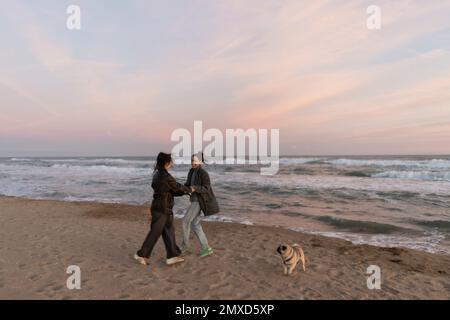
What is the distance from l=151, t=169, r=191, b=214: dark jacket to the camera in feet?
16.2

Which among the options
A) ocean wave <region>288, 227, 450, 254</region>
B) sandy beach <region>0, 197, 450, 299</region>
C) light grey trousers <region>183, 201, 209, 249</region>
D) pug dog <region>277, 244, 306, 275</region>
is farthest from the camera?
ocean wave <region>288, 227, 450, 254</region>

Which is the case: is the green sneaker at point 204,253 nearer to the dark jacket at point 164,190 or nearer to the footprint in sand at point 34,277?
the dark jacket at point 164,190

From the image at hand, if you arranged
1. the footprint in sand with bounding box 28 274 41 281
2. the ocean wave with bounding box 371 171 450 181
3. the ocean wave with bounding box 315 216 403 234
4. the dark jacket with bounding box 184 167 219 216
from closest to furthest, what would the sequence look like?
the footprint in sand with bounding box 28 274 41 281 → the dark jacket with bounding box 184 167 219 216 → the ocean wave with bounding box 315 216 403 234 → the ocean wave with bounding box 371 171 450 181

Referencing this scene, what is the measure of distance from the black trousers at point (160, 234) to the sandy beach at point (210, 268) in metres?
0.25

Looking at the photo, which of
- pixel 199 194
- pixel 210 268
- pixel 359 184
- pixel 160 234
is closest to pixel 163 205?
pixel 160 234

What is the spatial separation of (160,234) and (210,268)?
3.36 ft

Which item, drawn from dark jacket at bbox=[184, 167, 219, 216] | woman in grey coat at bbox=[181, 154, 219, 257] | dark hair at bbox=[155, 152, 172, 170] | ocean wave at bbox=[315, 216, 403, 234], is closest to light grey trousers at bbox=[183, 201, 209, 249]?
woman in grey coat at bbox=[181, 154, 219, 257]

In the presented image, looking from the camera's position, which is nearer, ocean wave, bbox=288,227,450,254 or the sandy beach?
the sandy beach

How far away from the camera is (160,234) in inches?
205

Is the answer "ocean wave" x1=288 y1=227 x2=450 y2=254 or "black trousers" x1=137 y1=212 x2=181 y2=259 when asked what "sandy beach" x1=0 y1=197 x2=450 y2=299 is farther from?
"ocean wave" x1=288 y1=227 x2=450 y2=254

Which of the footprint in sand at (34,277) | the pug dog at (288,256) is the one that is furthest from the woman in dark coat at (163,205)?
the pug dog at (288,256)

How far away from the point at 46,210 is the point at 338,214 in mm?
10605

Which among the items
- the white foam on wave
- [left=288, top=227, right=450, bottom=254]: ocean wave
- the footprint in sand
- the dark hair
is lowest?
[left=288, top=227, right=450, bottom=254]: ocean wave
